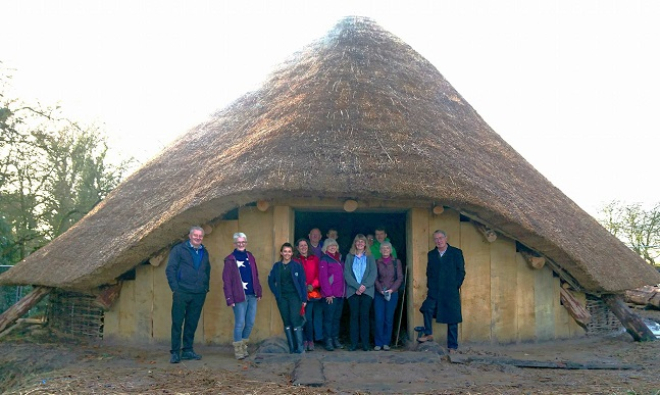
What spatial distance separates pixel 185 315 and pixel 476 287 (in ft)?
12.3

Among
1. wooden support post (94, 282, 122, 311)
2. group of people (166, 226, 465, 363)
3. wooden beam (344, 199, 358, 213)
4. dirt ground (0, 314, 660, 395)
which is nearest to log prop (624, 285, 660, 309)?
dirt ground (0, 314, 660, 395)

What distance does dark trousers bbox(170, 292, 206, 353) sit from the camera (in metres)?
6.40

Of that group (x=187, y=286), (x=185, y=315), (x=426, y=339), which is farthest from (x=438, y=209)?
(x=185, y=315)

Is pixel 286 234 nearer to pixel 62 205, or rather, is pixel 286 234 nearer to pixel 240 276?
pixel 240 276

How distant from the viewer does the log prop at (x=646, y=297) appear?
40.1 feet

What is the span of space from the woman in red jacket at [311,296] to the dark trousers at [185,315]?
134 cm

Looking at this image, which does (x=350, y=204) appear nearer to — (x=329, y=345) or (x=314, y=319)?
(x=314, y=319)

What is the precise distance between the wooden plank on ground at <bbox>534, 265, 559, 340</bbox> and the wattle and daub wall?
0.8 inches

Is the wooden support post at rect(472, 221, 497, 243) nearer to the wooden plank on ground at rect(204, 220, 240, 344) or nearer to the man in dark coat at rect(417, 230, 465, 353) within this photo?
the man in dark coat at rect(417, 230, 465, 353)

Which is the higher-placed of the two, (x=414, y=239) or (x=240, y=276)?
(x=414, y=239)

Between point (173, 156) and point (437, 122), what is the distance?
164 inches

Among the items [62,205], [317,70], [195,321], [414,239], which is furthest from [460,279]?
[62,205]

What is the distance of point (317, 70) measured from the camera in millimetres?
9516

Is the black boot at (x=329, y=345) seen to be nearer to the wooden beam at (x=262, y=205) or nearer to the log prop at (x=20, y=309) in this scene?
the wooden beam at (x=262, y=205)
